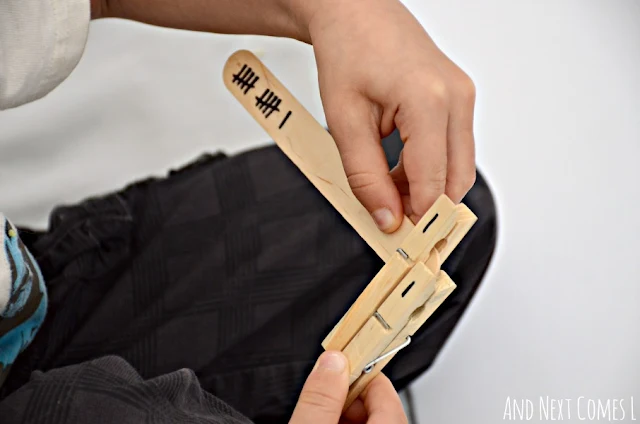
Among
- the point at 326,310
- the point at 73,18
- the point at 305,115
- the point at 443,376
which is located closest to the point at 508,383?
the point at 443,376

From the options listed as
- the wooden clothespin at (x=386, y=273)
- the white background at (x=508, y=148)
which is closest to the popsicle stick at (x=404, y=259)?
the wooden clothespin at (x=386, y=273)

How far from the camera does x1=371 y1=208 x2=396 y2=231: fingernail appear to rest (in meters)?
0.40

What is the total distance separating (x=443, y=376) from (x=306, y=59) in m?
0.50

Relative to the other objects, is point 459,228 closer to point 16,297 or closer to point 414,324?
point 414,324

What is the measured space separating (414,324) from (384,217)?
0.26 ft

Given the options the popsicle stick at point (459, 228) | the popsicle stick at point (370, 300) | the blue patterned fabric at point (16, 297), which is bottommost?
the blue patterned fabric at point (16, 297)

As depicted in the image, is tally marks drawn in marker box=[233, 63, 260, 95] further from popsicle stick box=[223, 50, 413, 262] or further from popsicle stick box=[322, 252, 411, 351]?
popsicle stick box=[322, 252, 411, 351]

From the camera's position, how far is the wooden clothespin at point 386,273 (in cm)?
34

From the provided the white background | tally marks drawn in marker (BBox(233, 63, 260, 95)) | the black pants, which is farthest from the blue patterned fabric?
the white background

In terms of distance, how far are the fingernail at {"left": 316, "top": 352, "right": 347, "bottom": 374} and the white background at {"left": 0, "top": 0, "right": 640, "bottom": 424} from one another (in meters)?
0.42

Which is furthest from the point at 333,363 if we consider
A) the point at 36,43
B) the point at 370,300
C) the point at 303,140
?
the point at 36,43

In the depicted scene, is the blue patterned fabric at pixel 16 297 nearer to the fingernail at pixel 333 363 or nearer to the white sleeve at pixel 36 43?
the white sleeve at pixel 36 43

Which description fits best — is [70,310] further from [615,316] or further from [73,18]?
[615,316]

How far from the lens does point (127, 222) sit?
0.52 meters
